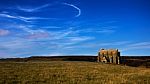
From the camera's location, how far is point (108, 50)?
68438 mm

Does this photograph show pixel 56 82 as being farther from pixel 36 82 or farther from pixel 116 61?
pixel 116 61

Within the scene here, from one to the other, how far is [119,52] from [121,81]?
43081 millimetres

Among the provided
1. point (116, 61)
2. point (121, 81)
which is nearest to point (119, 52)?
point (116, 61)

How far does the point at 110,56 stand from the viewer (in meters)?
66.6

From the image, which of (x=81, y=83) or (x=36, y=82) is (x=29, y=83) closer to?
(x=36, y=82)

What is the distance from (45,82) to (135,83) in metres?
6.99

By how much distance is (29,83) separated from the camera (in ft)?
73.7

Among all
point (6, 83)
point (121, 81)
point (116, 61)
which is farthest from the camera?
point (116, 61)

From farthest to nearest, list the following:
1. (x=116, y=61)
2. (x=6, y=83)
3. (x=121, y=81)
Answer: (x=116, y=61) < (x=121, y=81) < (x=6, y=83)

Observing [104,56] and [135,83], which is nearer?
[135,83]

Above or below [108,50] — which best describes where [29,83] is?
below

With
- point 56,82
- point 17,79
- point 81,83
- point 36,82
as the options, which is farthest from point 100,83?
point 17,79

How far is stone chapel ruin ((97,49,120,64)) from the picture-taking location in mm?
65500

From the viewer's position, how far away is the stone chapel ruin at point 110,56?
65.5 meters
